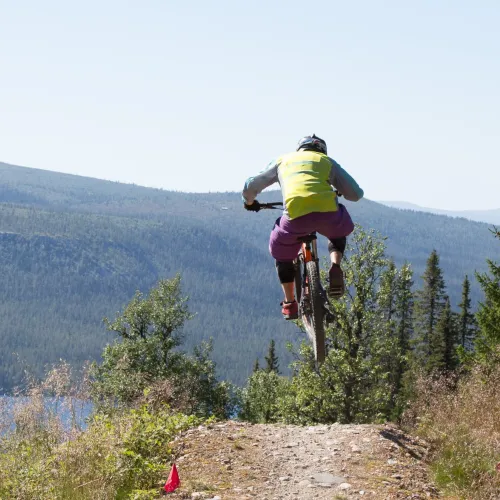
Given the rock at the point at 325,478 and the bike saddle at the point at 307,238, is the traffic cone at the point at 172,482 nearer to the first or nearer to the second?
the rock at the point at 325,478

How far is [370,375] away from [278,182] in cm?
2005

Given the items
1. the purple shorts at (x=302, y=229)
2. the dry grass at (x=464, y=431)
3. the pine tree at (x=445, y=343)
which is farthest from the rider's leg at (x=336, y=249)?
the pine tree at (x=445, y=343)

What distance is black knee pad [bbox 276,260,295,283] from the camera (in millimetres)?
9383

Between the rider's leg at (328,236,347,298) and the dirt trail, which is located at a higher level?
the rider's leg at (328,236,347,298)

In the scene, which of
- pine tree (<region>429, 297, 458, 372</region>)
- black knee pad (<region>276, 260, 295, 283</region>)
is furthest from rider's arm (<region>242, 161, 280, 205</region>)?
pine tree (<region>429, 297, 458, 372</region>)

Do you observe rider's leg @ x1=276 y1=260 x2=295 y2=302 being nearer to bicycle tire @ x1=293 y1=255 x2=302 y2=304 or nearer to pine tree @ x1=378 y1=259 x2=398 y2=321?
bicycle tire @ x1=293 y1=255 x2=302 y2=304

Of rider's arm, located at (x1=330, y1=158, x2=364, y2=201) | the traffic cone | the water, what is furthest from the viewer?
rider's arm, located at (x1=330, y1=158, x2=364, y2=201)

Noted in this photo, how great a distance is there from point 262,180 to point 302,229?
834 mm

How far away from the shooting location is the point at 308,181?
26.6ft

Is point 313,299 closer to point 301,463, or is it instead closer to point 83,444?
point 301,463

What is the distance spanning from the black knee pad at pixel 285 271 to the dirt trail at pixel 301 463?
2.05m

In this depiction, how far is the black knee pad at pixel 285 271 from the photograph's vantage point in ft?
30.8

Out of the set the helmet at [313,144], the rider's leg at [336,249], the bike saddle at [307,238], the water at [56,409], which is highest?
the helmet at [313,144]

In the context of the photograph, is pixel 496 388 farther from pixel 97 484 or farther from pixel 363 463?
pixel 97 484
